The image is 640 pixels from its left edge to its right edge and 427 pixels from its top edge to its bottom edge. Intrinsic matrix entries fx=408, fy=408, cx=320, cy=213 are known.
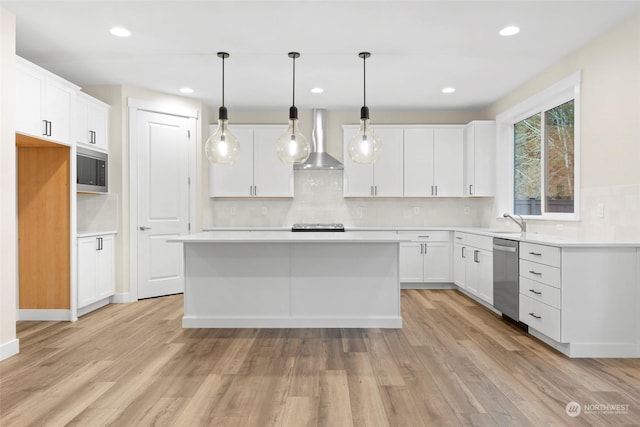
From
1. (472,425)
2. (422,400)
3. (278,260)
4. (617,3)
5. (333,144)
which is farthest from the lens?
(333,144)

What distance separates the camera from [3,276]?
304 cm

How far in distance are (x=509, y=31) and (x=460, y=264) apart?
3022 mm

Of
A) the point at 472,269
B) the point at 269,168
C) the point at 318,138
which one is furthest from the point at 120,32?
the point at 472,269

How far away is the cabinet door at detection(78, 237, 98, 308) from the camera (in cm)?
424

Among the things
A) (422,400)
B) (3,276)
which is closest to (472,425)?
(422,400)

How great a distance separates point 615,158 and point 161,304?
4.83 meters

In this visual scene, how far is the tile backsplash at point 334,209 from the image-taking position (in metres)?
6.31

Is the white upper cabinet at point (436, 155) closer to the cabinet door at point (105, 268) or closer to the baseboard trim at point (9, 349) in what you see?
the cabinet door at point (105, 268)

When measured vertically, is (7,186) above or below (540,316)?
above

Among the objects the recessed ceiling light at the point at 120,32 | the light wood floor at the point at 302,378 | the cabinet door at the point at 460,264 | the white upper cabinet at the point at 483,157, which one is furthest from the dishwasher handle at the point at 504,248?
the recessed ceiling light at the point at 120,32

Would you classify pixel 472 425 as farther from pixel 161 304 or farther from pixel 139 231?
pixel 139 231

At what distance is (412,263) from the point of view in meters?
5.81

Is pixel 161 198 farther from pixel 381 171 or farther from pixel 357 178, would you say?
pixel 381 171

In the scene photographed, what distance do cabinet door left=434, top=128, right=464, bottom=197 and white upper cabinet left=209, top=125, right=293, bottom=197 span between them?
2.19 meters
